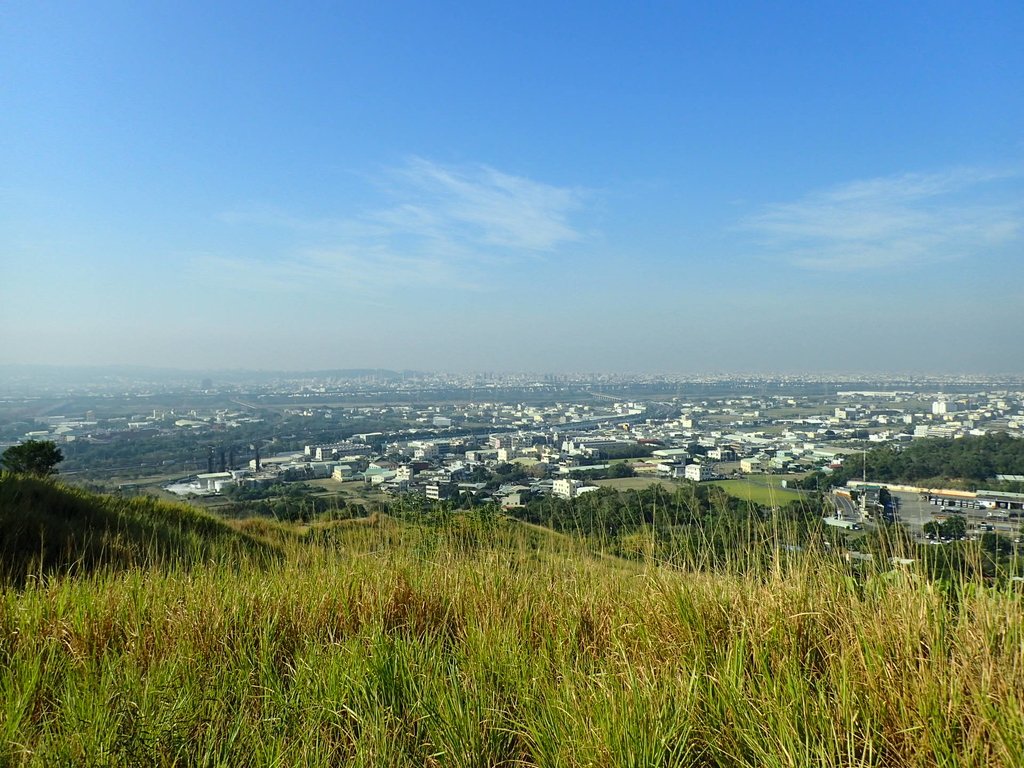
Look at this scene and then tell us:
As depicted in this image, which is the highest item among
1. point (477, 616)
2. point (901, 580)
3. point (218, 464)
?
point (901, 580)

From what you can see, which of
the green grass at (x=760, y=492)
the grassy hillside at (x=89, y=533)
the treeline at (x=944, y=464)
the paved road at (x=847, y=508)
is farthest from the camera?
the treeline at (x=944, y=464)

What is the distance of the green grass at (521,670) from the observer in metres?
2.53

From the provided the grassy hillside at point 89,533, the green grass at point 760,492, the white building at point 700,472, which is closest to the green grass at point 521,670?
the green grass at point 760,492

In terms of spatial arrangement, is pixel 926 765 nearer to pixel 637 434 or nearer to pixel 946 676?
pixel 946 676

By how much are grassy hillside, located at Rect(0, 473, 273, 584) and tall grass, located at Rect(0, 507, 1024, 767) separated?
168cm

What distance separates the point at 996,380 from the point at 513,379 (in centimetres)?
4339

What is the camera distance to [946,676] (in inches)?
108

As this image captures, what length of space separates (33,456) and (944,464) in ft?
47.1

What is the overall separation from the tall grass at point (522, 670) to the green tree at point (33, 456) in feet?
29.2

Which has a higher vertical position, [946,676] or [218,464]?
[946,676]

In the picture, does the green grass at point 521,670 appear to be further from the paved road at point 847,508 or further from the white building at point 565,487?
the white building at point 565,487

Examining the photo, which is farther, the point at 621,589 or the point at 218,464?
the point at 218,464

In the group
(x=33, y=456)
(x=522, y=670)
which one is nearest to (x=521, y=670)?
(x=522, y=670)

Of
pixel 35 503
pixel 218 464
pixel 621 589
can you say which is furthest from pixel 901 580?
pixel 218 464
